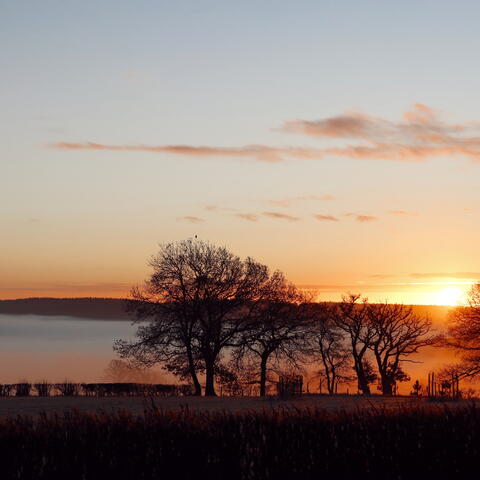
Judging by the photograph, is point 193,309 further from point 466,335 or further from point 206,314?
point 466,335

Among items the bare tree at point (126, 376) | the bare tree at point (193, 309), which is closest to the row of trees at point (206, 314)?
the bare tree at point (193, 309)

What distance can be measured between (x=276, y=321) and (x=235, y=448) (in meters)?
48.2

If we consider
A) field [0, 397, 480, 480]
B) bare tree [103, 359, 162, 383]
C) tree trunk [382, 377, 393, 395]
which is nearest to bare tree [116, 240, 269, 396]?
tree trunk [382, 377, 393, 395]

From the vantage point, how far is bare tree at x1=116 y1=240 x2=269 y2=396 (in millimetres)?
63438

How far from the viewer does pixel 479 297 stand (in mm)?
77875

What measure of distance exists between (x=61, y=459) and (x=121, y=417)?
8.22 feet

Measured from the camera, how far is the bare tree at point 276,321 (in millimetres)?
66250

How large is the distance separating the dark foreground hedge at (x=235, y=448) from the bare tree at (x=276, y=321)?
1688 inches

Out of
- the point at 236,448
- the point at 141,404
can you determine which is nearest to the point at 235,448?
the point at 236,448

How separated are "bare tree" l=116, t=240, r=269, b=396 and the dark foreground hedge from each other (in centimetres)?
4126

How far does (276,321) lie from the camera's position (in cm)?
6844

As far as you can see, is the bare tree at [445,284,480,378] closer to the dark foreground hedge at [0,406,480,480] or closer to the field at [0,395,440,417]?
the field at [0,395,440,417]

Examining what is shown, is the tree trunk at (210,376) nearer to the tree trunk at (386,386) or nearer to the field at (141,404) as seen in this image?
the field at (141,404)

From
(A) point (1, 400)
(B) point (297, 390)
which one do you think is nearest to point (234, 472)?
(A) point (1, 400)
